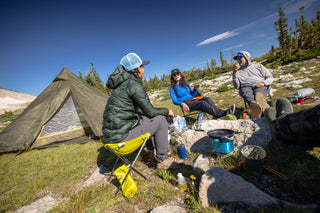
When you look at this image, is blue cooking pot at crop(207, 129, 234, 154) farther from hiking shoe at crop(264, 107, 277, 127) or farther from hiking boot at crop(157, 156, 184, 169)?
hiking boot at crop(157, 156, 184, 169)

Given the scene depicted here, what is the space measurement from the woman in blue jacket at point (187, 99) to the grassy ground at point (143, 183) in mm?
1598

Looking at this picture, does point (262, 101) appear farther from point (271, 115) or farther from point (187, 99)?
point (187, 99)

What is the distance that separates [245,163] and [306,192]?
2.21 ft

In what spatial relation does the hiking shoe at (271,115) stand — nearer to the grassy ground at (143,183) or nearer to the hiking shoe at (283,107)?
the hiking shoe at (283,107)

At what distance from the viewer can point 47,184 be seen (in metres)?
3.16

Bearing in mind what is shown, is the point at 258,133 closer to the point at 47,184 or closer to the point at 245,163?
the point at 245,163

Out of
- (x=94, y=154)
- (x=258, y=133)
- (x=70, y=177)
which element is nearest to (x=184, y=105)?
(x=258, y=133)

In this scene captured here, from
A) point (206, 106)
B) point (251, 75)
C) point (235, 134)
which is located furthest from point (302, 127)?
point (251, 75)

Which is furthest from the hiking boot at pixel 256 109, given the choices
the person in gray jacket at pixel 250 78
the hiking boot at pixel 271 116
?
the hiking boot at pixel 271 116

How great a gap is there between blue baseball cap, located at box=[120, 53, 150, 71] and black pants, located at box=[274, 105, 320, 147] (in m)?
2.41

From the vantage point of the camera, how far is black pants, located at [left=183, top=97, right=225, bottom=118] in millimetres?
4012

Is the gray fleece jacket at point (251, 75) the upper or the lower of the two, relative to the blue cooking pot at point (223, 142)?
upper

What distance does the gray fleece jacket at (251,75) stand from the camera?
421 centimetres

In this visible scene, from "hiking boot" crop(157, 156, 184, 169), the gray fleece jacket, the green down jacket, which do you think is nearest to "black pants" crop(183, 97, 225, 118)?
the gray fleece jacket
